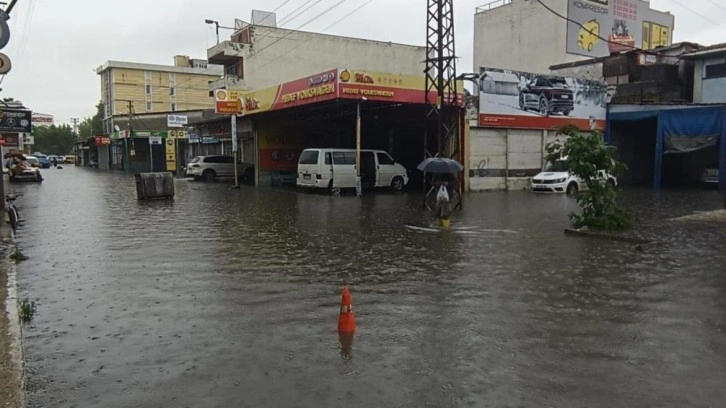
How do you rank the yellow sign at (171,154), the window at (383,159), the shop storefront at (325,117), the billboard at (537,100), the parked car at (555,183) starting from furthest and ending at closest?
the yellow sign at (171,154) < the window at (383,159) < the billboard at (537,100) < the parked car at (555,183) < the shop storefront at (325,117)

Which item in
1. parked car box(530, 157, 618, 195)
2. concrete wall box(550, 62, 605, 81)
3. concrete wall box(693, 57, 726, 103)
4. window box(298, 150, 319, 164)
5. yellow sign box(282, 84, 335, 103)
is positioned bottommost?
parked car box(530, 157, 618, 195)

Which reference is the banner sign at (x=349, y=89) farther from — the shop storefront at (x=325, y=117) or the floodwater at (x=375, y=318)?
the floodwater at (x=375, y=318)

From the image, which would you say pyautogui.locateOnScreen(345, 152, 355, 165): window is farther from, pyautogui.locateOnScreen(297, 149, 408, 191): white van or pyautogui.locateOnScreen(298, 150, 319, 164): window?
pyautogui.locateOnScreen(298, 150, 319, 164): window

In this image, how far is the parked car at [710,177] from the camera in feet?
87.7

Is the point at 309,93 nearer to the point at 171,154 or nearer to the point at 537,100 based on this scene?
the point at 537,100

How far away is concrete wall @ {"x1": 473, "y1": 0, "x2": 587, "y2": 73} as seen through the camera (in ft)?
151

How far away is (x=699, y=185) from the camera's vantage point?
29344 mm

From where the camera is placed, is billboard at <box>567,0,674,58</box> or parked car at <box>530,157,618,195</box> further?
billboard at <box>567,0,674,58</box>

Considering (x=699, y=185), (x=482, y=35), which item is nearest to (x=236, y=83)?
(x=482, y=35)

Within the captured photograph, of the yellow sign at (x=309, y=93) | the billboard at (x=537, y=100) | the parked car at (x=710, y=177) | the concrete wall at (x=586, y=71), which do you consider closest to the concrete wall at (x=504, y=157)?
the billboard at (x=537, y=100)

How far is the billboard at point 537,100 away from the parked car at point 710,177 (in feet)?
16.7

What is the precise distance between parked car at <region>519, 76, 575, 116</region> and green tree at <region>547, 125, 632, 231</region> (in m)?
13.7

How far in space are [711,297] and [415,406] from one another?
4.93 meters

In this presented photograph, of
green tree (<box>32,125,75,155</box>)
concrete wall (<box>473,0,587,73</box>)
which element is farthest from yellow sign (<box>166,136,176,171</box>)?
green tree (<box>32,125,75,155</box>)
